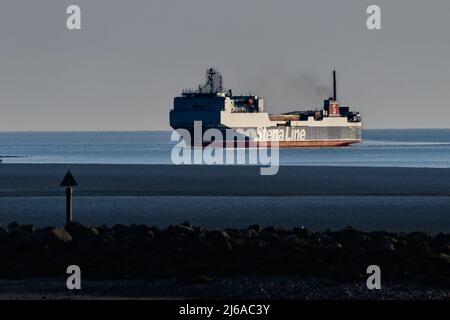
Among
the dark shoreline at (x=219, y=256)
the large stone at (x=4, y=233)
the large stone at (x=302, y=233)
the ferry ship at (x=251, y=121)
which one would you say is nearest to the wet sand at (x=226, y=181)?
the large stone at (x=4, y=233)

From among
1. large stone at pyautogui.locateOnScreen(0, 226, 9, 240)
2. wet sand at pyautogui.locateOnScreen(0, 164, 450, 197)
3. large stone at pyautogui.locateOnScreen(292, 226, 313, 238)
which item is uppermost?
large stone at pyautogui.locateOnScreen(0, 226, 9, 240)

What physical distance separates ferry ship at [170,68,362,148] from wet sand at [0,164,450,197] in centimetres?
5059

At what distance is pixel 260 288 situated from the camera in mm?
18844

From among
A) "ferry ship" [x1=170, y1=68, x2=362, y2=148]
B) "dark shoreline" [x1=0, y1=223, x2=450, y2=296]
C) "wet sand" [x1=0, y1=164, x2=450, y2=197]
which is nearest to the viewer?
"dark shoreline" [x1=0, y1=223, x2=450, y2=296]

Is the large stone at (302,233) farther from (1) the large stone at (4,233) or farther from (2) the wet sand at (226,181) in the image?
(2) the wet sand at (226,181)

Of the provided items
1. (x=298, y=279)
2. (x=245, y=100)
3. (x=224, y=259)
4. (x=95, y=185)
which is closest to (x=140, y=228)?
(x=224, y=259)

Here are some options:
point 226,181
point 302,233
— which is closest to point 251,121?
point 226,181

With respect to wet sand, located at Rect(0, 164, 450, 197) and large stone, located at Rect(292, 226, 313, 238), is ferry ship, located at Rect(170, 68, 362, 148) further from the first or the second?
large stone, located at Rect(292, 226, 313, 238)

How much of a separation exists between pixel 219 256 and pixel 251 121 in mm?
100946

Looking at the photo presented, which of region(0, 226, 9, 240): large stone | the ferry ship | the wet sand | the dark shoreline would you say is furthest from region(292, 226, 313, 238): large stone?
the ferry ship

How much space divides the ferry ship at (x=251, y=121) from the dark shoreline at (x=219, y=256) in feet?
306

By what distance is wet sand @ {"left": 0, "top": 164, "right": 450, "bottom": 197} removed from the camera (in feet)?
143

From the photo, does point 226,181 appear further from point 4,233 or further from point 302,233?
point 4,233

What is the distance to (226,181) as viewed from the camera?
171 ft
